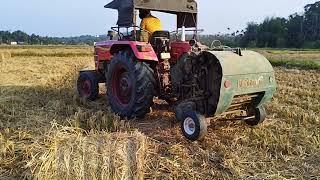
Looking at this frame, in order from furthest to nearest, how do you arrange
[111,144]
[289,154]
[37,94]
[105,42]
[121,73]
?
1. [37,94]
2. [105,42]
3. [121,73]
4. [289,154]
5. [111,144]

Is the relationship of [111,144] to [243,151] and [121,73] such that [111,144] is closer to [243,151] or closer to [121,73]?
[243,151]

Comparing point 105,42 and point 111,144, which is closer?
point 111,144

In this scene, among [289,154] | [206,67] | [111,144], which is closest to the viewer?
[111,144]

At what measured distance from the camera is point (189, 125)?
6.11 metres

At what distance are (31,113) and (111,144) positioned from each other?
3453 mm

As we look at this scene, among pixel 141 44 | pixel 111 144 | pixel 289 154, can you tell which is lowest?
pixel 289 154

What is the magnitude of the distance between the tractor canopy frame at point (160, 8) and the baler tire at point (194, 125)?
2277 mm

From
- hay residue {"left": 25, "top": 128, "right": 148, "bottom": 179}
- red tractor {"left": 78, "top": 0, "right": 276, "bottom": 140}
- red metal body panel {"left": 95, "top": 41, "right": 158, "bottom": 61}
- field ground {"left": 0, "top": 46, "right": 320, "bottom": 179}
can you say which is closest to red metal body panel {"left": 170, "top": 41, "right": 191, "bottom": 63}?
red tractor {"left": 78, "top": 0, "right": 276, "bottom": 140}

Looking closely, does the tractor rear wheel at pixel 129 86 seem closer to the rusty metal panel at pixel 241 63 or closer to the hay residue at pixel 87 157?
the rusty metal panel at pixel 241 63

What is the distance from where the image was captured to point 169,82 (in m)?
7.13

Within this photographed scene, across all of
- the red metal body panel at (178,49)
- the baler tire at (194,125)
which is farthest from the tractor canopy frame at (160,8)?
the baler tire at (194,125)

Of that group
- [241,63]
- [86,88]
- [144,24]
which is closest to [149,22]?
[144,24]

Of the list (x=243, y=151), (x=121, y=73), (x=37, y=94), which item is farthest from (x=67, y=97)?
(x=243, y=151)

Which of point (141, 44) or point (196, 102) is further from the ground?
point (141, 44)
